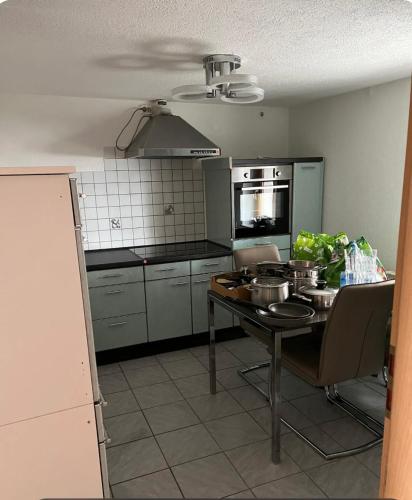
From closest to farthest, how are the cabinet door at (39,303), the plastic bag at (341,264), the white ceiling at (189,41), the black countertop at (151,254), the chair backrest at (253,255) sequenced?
the cabinet door at (39,303) → the white ceiling at (189,41) → the plastic bag at (341,264) → the chair backrest at (253,255) → the black countertop at (151,254)

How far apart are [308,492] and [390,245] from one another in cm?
216

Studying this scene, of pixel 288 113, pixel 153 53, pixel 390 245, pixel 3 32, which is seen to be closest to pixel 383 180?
pixel 390 245

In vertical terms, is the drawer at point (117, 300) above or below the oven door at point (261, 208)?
below

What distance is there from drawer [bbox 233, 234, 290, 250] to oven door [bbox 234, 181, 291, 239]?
0.04 m

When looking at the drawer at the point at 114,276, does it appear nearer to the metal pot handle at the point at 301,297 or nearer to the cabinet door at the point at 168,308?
the cabinet door at the point at 168,308

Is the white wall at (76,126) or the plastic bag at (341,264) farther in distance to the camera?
the white wall at (76,126)

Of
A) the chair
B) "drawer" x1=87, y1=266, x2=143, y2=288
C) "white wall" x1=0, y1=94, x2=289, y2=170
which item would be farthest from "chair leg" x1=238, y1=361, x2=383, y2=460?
"white wall" x1=0, y1=94, x2=289, y2=170

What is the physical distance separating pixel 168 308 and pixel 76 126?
181cm

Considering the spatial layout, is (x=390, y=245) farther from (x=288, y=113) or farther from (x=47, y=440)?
(x=47, y=440)

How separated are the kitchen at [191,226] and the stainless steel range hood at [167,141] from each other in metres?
0.04

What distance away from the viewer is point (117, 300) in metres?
3.34

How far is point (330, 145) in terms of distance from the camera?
3.91m

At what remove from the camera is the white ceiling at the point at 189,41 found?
1671mm

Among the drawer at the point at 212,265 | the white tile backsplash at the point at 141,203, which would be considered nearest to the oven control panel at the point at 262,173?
the white tile backsplash at the point at 141,203
